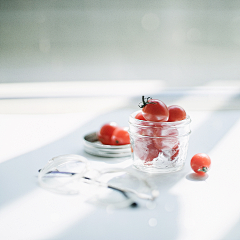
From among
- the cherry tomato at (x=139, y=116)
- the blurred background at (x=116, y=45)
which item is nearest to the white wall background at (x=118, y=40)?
the blurred background at (x=116, y=45)

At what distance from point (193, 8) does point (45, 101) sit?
3.62ft

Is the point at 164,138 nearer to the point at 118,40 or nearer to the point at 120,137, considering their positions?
the point at 120,137

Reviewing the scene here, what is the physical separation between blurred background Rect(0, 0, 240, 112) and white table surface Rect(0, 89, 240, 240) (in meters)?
0.94

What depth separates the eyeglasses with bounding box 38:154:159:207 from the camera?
0.62 m

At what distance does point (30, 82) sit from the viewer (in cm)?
192

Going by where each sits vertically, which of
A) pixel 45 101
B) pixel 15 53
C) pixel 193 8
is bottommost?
pixel 45 101

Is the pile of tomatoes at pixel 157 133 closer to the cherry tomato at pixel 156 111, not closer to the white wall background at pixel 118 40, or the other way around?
the cherry tomato at pixel 156 111

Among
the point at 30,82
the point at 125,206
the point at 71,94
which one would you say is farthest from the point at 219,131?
the point at 30,82

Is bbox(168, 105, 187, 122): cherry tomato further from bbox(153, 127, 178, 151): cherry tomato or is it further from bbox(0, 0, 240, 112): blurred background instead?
bbox(0, 0, 240, 112): blurred background

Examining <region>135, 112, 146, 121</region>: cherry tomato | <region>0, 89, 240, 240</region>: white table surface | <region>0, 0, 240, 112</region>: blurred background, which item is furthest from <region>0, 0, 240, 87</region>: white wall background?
<region>135, 112, 146, 121</region>: cherry tomato

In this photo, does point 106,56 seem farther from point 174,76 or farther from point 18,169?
point 18,169

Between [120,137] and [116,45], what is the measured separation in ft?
3.52

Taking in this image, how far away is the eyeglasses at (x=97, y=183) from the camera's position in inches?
24.3

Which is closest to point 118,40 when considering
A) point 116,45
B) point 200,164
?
point 116,45
